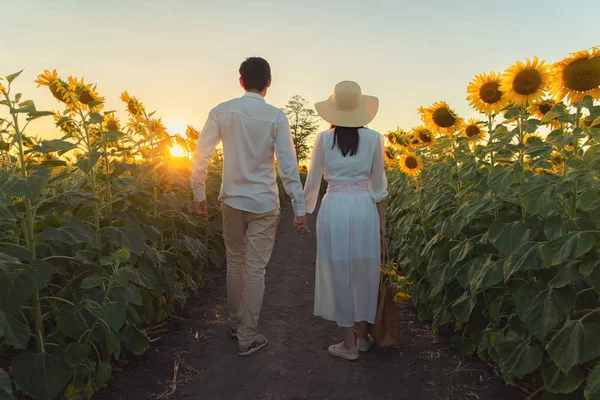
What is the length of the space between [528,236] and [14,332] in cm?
244

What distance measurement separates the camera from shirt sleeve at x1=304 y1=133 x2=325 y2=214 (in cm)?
347

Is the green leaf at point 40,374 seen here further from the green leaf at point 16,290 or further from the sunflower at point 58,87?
the sunflower at point 58,87

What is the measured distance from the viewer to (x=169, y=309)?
4152 millimetres

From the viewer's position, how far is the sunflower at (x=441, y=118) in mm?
4516

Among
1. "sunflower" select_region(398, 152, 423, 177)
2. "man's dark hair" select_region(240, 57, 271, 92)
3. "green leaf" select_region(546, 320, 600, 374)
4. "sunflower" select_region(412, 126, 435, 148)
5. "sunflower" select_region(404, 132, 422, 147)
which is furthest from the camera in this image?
"sunflower" select_region(404, 132, 422, 147)

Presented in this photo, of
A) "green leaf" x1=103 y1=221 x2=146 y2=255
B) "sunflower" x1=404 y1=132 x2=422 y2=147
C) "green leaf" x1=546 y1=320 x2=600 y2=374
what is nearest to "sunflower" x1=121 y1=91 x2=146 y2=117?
"green leaf" x1=103 y1=221 x2=146 y2=255

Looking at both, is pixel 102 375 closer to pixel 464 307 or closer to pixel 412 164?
pixel 464 307

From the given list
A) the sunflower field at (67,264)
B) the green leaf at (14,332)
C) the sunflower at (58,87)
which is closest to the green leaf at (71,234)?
the sunflower field at (67,264)

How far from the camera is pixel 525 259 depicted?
246 cm

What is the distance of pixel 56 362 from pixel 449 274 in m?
2.31

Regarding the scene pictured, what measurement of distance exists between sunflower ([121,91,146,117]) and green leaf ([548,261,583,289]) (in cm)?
340

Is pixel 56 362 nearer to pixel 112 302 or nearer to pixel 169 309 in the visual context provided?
pixel 112 302

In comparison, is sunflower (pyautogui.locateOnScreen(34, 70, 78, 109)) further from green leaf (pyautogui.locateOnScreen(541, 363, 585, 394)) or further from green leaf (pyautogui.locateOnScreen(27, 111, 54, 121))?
green leaf (pyautogui.locateOnScreen(541, 363, 585, 394))

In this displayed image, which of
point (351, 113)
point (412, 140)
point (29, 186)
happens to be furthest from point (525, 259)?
point (412, 140)
